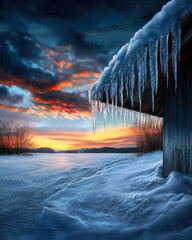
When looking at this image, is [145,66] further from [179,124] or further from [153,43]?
[179,124]

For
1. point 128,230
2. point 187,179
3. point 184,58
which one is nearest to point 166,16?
point 184,58

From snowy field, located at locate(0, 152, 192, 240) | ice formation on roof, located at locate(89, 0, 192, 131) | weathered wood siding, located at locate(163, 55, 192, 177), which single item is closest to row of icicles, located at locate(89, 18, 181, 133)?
ice formation on roof, located at locate(89, 0, 192, 131)

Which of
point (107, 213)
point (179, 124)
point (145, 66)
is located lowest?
point (107, 213)

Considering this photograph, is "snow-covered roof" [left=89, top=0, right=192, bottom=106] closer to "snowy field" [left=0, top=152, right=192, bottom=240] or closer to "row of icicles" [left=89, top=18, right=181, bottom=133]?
"row of icicles" [left=89, top=18, right=181, bottom=133]

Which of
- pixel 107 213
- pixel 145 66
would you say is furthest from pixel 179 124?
pixel 107 213

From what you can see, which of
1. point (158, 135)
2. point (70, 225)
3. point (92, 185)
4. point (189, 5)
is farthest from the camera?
point (158, 135)

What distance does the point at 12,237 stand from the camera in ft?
5.57

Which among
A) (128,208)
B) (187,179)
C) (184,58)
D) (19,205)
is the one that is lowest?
(19,205)

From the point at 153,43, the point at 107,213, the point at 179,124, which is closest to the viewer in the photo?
the point at 153,43

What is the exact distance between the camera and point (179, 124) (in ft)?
9.23

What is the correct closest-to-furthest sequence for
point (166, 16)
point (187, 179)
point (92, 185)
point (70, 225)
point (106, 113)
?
point (166, 16)
point (70, 225)
point (187, 179)
point (92, 185)
point (106, 113)

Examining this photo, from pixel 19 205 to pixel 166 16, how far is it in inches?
142

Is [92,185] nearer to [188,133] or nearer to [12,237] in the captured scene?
[12,237]

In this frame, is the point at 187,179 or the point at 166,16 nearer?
the point at 166,16
